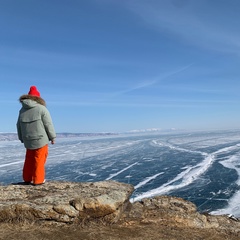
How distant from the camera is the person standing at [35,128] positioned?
7215mm

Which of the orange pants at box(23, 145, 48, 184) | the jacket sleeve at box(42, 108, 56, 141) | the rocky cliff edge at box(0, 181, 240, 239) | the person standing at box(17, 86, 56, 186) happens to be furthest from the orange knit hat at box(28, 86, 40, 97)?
the rocky cliff edge at box(0, 181, 240, 239)

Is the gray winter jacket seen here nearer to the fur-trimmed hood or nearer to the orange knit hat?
the fur-trimmed hood

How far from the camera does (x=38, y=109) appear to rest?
284 inches

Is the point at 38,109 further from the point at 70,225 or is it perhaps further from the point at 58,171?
the point at 58,171

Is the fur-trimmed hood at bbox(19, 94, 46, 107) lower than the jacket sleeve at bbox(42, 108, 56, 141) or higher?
higher

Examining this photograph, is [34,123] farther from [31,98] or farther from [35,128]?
[31,98]

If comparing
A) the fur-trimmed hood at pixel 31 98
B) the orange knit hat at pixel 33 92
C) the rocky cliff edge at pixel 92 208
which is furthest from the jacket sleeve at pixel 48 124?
the rocky cliff edge at pixel 92 208

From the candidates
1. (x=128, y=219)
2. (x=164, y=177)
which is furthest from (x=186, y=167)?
(x=128, y=219)

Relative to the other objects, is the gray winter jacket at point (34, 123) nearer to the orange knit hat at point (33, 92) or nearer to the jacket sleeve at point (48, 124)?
the jacket sleeve at point (48, 124)

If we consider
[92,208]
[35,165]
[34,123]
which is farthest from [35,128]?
[92,208]

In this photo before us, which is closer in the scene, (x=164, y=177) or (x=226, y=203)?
(x=226, y=203)

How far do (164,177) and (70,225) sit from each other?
82.3 ft

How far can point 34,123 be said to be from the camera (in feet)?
23.6

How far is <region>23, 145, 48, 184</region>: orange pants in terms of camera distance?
7.34 metres
